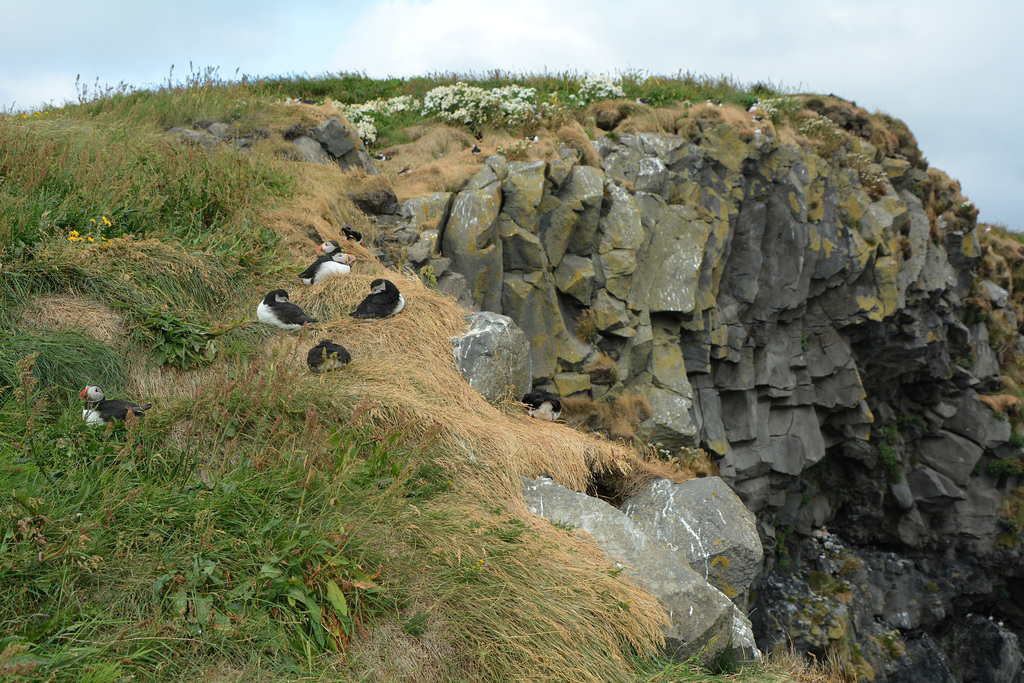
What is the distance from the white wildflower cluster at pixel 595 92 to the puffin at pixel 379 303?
33.5ft

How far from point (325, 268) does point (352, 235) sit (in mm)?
1125

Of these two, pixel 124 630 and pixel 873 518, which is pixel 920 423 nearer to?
pixel 873 518

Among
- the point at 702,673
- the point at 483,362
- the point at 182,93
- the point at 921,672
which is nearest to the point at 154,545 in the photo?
the point at 702,673

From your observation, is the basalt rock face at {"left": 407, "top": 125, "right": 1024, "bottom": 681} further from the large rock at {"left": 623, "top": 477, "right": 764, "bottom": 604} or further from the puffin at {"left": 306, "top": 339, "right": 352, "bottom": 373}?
the large rock at {"left": 623, "top": 477, "right": 764, "bottom": 604}

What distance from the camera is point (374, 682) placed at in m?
2.93

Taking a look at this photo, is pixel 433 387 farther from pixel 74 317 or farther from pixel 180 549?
pixel 74 317

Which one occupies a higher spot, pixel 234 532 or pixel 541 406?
pixel 541 406

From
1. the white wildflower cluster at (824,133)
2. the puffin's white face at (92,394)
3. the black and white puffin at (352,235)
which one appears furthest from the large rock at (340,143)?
the white wildflower cluster at (824,133)

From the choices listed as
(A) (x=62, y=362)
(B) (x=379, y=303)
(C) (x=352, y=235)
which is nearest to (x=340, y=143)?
(C) (x=352, y=235)

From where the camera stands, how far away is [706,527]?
5.61 meters

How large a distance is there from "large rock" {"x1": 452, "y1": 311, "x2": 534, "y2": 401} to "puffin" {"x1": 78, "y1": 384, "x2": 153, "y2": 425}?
308 centimetres

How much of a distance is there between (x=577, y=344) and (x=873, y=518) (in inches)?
506

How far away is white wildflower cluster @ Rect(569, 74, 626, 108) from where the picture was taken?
15.2m

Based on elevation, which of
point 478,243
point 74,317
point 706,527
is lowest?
point 706,527
